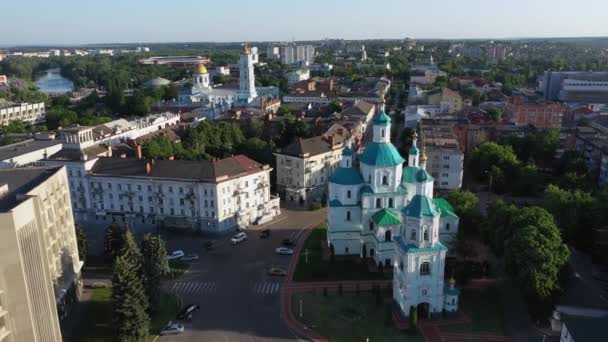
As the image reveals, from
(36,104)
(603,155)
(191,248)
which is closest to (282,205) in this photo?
(191,248)

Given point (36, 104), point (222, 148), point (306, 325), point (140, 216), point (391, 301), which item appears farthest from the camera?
point (36, 104)

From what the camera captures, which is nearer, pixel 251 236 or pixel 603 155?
pixel 251 236

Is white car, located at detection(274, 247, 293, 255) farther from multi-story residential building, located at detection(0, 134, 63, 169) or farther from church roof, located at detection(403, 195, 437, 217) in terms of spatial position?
multi-story residential building, located at detection(0, 134, 63, 169)

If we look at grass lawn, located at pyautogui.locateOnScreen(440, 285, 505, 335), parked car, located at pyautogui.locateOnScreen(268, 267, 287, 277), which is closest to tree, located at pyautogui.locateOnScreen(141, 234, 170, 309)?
parked car, located at pyautogui.locateOnScreen(268, 267, 287, 277)

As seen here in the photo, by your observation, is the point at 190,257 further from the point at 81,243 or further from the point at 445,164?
the point at 445,164

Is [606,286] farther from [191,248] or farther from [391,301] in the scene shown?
[191,248]

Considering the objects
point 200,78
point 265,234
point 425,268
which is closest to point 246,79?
point 200,78

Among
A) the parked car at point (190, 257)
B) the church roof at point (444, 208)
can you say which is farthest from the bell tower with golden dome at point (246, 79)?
the church roof at point (444, 208)
